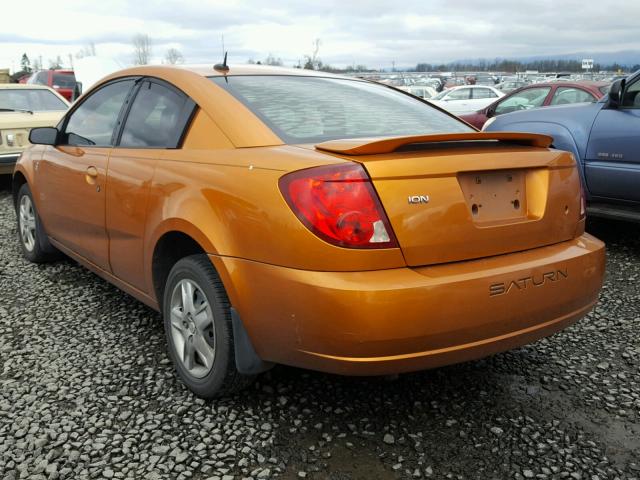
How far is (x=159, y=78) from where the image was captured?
3.18 meters

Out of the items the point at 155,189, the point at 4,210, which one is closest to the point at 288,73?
the point at 155,189

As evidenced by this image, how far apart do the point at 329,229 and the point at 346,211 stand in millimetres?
87

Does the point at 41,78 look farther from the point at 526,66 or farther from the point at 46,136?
the point at 526,66

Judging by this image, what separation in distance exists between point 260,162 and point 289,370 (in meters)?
1.16

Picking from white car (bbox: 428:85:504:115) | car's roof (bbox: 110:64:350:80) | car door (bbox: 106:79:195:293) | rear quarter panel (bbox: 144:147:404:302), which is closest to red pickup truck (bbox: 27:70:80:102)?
white car (bbox: 428:85:504:115)

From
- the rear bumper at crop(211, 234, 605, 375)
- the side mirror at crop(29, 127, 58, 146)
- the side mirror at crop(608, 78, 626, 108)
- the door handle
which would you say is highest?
the side mirror at crop(608, 78, 626, 108)

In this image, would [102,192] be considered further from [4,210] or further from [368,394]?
[4,210]

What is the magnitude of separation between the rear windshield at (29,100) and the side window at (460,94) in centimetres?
1204

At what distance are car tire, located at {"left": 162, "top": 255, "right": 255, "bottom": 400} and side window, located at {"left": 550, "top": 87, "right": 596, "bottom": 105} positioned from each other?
8.98 metres

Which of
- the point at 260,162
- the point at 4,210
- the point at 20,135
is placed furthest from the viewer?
the point at 20,135

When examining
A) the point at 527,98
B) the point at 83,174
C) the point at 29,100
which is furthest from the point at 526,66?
the point at 83,174

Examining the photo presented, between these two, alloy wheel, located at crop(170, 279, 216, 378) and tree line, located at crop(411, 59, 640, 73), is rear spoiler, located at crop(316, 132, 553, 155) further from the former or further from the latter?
tree line, located at crop(411, 59, 640, 73)

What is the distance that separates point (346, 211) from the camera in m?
2.12

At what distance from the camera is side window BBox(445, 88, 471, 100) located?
59.5 ft
